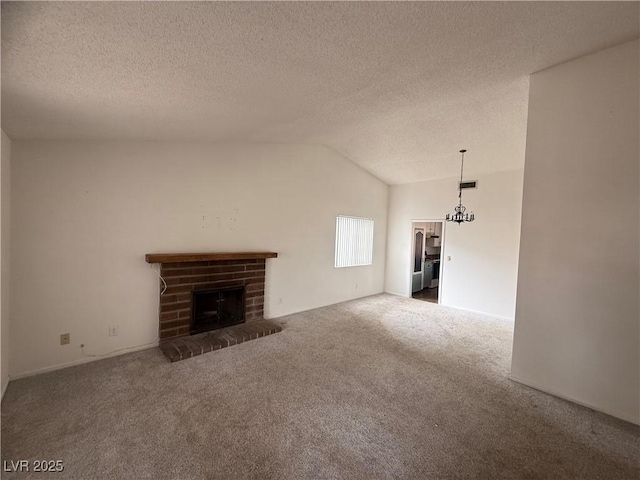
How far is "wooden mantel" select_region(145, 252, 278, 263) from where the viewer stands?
10.7ft

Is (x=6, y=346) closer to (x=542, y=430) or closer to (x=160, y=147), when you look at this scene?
(x=160, y=147)

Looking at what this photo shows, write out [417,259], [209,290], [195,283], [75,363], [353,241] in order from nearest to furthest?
1. [75,363]
2. [195,283]
3. [209,290]
4. [353,241]
5. [417,259]

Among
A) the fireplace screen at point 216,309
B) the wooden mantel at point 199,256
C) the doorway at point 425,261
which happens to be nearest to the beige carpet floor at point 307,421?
the fireplace screen at point 216,309

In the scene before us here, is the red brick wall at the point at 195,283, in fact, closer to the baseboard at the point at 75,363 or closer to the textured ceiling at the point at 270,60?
the baseboard at the point at 75,363

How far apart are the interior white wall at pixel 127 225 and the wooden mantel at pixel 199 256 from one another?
0.15 m

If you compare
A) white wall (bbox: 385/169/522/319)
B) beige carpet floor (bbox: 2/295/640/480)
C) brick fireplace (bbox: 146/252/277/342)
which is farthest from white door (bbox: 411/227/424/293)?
brick fireplace (bbox: 146/252/277/342)

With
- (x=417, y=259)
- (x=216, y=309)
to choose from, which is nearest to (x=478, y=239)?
(x=417, y=259)

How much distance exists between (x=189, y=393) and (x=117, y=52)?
2.60m

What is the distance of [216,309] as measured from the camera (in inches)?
156

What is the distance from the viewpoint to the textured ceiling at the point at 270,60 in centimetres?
134

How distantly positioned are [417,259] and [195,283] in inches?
204

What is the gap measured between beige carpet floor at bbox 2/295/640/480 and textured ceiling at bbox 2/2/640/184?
2.33 meters

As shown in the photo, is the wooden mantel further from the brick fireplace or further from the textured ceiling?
the textured ceiling

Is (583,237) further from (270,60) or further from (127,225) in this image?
(127,225)
